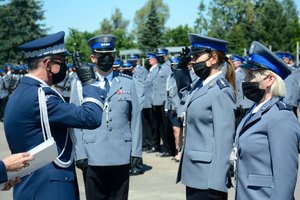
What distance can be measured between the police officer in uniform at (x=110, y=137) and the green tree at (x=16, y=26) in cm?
4640

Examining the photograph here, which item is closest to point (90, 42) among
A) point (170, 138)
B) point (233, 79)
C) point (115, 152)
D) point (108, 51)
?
point (108, 51)

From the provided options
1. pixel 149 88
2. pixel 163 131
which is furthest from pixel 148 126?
pixel 149 88

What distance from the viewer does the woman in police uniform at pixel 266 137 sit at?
124 inches

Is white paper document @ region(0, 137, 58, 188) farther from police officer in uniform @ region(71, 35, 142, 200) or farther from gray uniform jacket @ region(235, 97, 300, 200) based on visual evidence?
police officer in uniform @ region(71, 35, 142, 200)

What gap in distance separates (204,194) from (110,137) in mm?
1518

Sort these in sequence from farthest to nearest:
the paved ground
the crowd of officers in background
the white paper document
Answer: the crowd of officers in background < the paved ground < the white paper document

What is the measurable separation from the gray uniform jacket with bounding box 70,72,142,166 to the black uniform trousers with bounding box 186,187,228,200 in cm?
120

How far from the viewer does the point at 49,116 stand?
→ 3.36 meters

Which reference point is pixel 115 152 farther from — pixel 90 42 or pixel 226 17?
pixel 226 17

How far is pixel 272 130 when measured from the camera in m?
3.22

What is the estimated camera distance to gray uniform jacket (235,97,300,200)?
124 inches

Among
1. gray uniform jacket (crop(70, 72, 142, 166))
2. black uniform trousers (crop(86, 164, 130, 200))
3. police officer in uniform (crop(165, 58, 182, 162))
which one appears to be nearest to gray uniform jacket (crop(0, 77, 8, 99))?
police officer in uniform (crop(165, 58, 182, 162))

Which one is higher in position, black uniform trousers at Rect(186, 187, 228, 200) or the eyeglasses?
the eyeglasses

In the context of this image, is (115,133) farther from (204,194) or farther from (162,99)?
Answer: (162,99)
